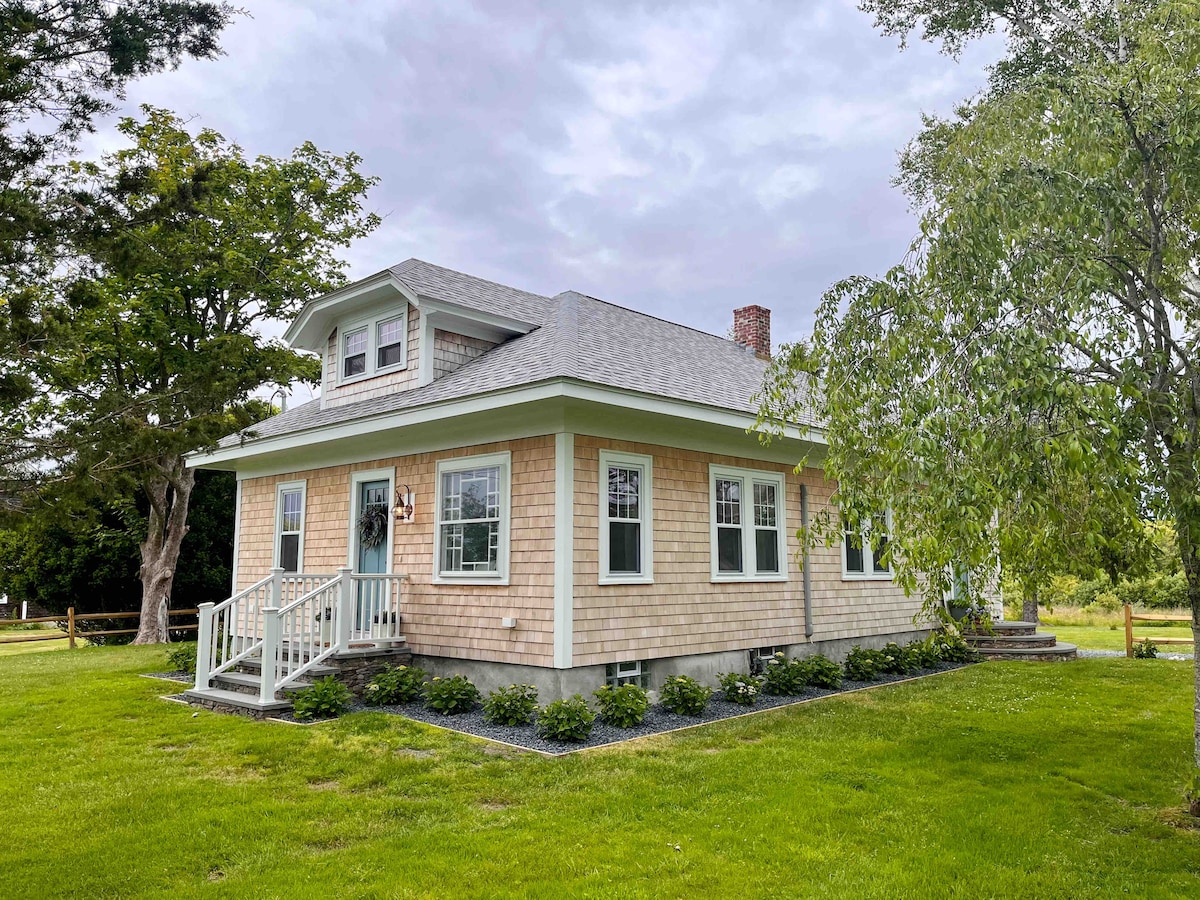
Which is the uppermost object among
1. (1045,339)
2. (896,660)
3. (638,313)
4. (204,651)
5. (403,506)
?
(638,313)

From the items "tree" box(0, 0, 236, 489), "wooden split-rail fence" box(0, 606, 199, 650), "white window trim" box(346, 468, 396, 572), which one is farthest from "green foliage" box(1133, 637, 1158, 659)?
"wooden split-rail fence" box(0, 606, 199, 650)

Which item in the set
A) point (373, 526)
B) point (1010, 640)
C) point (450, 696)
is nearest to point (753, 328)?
point (1010, 640)

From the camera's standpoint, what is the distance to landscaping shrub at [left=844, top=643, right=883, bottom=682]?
39.4ft

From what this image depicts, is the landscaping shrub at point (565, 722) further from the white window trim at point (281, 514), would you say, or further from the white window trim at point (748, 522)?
the white window trim at point (281, 514)

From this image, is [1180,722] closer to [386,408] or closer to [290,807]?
[290,807]

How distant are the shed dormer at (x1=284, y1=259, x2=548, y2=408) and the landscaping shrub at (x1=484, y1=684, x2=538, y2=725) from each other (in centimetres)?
464

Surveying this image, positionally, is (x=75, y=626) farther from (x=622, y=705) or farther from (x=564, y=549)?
(x=622, y=705)

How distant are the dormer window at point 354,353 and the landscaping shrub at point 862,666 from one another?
28.3 feet

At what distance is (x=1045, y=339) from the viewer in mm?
4586

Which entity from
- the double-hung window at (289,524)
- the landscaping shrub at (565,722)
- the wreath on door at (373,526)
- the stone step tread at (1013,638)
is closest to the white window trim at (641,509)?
the landscaping shrub at (565,722)

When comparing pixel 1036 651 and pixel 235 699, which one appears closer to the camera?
pixel 235 699

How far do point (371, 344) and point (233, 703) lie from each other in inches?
217

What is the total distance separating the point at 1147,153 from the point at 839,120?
11.0m

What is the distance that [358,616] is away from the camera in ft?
35.7
